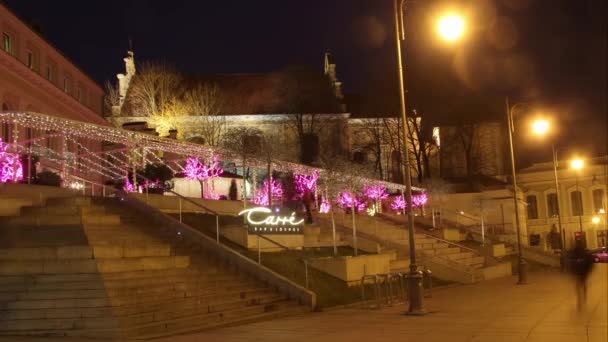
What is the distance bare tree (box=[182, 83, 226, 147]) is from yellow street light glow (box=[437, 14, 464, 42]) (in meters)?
43.6

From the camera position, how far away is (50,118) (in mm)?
23641

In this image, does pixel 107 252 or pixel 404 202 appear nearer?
pixel 107 252

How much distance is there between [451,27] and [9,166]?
67.2 ft

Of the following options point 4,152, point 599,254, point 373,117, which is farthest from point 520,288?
point 373,117

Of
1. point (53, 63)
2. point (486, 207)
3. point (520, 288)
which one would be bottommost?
point (520, 288)

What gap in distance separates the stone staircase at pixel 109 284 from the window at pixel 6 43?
18021 mm

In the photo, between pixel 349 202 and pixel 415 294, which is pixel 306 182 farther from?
pixel 415 294

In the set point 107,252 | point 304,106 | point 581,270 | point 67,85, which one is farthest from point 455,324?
point 304,106

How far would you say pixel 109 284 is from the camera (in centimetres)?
1522

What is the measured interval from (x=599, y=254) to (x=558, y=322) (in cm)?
3706

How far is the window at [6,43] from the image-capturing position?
3559 cm

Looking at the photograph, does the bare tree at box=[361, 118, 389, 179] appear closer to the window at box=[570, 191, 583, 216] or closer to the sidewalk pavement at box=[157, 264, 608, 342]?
the window at box=[570, 191, 583, 216]

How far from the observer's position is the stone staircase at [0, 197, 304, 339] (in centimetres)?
1420

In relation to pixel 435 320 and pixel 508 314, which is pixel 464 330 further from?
pixel 508 314
